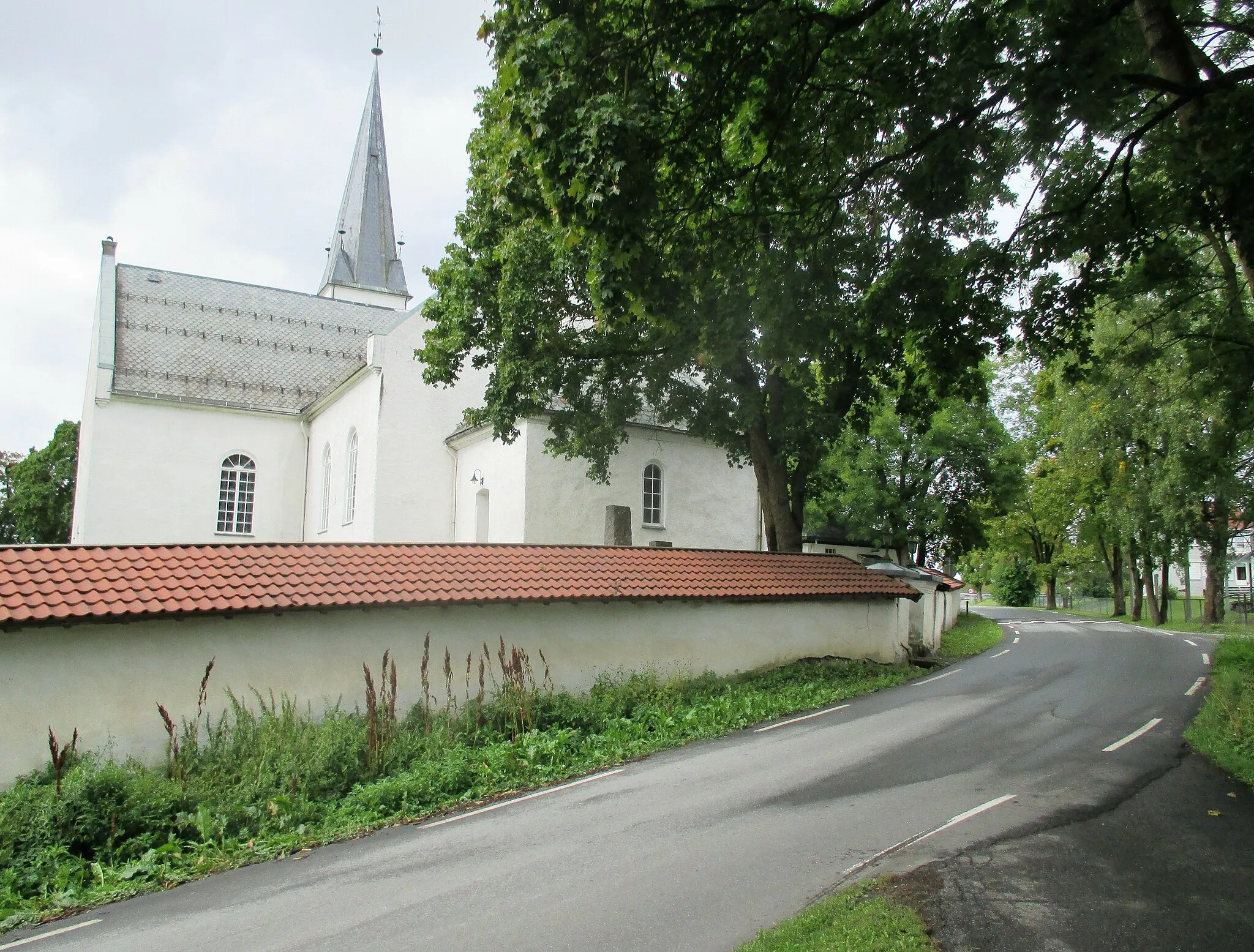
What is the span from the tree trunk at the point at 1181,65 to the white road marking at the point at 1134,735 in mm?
5631

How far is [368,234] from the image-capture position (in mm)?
52500

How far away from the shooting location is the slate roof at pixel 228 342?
32.0m

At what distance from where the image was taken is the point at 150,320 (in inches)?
1340

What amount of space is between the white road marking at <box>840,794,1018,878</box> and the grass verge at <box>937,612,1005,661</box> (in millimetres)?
12911

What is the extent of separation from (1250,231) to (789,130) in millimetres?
4357

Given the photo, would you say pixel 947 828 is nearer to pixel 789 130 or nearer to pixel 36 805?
pixel 789 130

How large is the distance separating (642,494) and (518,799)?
672 inches

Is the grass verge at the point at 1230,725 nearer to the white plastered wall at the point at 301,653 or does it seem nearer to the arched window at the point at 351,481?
the white plastered wall at the point at 301,653

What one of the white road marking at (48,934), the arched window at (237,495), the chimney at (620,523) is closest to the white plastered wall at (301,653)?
the white road marking at (48,934)

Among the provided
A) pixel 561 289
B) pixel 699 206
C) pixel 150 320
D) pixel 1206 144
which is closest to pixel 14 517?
pixel 150 320

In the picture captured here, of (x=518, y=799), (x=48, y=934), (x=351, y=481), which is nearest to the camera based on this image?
(x=48, y=934)

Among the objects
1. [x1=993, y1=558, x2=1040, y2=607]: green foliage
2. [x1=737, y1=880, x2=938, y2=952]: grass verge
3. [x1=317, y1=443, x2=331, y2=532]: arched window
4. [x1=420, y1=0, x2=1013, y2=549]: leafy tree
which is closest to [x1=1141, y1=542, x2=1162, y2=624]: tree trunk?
[x1=993, y1=558, x2=1040, y2=607]: green foliage

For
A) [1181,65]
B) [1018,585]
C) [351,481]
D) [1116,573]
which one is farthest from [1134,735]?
[1018,585]

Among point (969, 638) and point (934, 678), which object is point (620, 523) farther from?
point (969, 638)
